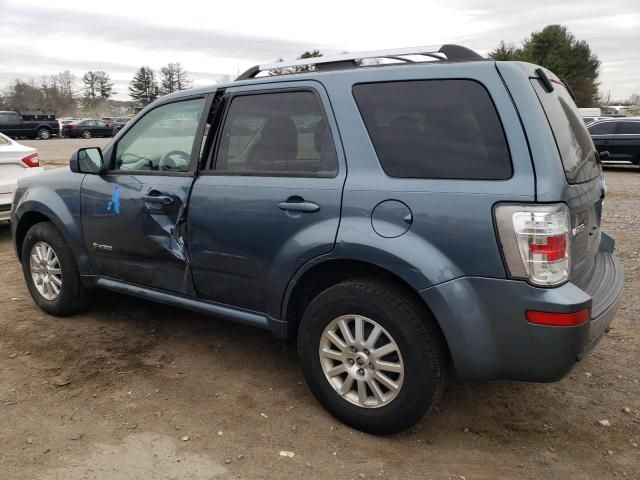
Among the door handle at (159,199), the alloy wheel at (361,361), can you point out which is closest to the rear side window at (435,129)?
the alloy wheel at (361,361)

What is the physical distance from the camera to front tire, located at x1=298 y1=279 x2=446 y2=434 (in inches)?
104

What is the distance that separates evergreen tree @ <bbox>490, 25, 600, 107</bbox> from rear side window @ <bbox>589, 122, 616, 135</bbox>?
3487cm

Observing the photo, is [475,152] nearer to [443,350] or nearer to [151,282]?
[443,350]

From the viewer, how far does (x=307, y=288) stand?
10.1 ft

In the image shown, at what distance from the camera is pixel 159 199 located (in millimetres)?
3498

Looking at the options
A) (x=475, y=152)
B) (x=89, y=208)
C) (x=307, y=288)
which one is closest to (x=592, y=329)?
(x=475, y=152)

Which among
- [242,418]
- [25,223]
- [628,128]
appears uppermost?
[628,128]

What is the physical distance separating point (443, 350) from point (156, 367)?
1.95 meters

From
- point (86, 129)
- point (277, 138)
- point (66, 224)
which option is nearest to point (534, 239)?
point (277, 138)

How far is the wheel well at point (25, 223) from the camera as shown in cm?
446

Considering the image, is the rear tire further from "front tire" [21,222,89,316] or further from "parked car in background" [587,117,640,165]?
"front tire" [21,222,89,316]

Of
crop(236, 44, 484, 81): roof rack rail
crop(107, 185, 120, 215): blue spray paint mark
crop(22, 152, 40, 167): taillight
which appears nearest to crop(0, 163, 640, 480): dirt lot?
crop(107, 185, 120, 215): blue spray paint mark

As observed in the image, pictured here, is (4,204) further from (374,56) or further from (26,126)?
(26,126)

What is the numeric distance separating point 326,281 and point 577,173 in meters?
1.37
